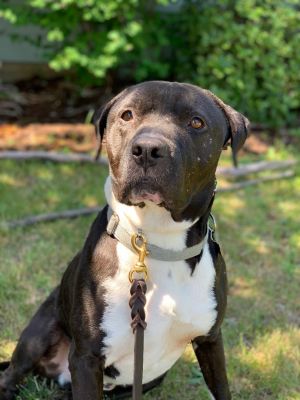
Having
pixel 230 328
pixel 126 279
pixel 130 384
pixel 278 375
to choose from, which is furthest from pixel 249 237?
pixel 126 279

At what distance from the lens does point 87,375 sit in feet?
8.75

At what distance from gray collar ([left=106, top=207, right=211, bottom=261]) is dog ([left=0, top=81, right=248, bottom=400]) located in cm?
2

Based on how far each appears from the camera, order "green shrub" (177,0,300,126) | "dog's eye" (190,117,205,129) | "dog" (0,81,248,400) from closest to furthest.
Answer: "dog" (0,81,248,400) → "dog's eye" (190,117,205,129) → "green shrub" (177,0,300,126)

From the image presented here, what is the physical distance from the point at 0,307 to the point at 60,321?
0.95m

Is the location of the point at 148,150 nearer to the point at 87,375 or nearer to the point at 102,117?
the point at 102,117

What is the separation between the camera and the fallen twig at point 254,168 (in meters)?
6.14

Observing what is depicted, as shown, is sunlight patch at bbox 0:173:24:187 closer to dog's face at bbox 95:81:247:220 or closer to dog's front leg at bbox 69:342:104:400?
dog's face at bbox 95:81:247:220

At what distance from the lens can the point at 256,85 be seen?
7.13 m

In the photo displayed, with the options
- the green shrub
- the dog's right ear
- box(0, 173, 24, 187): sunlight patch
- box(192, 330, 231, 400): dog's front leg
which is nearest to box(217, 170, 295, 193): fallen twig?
the green shrub

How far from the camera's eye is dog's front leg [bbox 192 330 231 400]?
9.61 ft

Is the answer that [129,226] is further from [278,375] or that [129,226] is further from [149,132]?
[278,375]

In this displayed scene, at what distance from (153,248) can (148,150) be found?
468mm

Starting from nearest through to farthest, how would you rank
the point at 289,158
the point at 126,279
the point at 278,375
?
1. the point at 126,279
2. the point at 278,375
3. the point at 289,158

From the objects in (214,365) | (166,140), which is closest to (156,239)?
(166,140)
